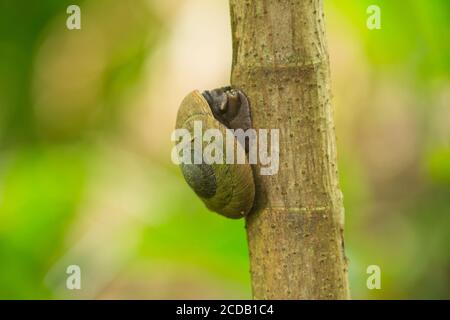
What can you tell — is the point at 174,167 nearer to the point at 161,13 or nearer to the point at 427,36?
the point at 161,13

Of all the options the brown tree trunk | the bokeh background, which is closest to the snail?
the brown tree trunk

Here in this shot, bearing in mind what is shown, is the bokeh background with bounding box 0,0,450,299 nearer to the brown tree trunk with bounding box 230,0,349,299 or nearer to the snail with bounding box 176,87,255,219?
the snail with bounding box 176,87,255,219

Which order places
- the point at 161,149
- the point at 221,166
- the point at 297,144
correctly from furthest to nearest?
the point at 161,149 < the point at 221,166 < the point at 297,144

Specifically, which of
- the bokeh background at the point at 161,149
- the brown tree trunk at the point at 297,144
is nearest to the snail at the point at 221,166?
the brown tree trunk at the point at 297,144

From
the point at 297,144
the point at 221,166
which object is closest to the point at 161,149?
the point at 221,166

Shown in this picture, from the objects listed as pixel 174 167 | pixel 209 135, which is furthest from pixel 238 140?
pixel 174 167

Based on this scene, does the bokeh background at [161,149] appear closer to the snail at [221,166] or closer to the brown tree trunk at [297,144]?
the snail at [221,166]

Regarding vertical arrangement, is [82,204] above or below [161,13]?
below

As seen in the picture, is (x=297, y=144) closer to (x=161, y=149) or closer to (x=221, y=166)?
(x=221, y=166)
